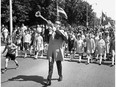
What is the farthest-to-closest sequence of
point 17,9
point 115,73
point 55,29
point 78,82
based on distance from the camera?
point 17,9 → point 115,73 → point 78,82 → point 55,29

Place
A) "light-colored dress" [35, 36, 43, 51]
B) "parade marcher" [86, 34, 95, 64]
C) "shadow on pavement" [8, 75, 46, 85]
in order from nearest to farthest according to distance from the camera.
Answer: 1. "shadow on pavement" [8, 75, 46, 85]
2. "parade marcher" [86, 34, 95, 64]
3. "light-colored dress" [35, 36, 43, 51]

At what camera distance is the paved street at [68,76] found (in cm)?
767

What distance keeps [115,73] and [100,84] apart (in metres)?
1.77

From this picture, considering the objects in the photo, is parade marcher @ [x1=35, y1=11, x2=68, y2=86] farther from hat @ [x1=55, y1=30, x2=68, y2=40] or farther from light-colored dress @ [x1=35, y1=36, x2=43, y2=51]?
light-colored dress @ [x1=35, y1=36, x2=43, y2=51]

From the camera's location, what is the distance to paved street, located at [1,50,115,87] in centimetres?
767

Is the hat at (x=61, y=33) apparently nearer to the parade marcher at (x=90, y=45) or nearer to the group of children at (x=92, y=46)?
the group of children at (x=92, y=46)

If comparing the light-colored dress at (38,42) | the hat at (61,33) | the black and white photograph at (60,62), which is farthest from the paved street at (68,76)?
the light-colored dress at (38,42)

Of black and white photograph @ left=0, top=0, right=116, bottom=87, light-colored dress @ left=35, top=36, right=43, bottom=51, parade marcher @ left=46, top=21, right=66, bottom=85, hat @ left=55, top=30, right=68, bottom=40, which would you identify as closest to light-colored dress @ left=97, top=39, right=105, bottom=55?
black and white photograph @ left=0, top=0, right=116, bottom=87

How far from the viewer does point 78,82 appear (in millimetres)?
7855

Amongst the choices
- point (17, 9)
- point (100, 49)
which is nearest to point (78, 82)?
point (100, 49)

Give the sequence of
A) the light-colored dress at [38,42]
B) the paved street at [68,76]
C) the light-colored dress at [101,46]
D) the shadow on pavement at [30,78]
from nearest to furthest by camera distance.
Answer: the paved street at [68,76], the shadow on pavement at [30,78], the light-colored dress at [101,46], the light-colored dress at [38,42]

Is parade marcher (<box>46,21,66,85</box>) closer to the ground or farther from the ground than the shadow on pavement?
farther from the ground

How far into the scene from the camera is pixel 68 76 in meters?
8.70

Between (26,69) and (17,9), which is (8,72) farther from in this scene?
(17,9)
